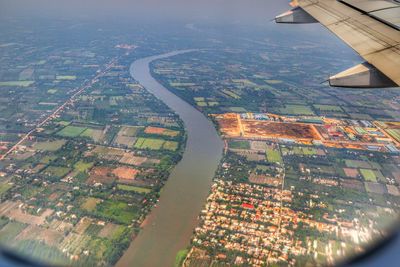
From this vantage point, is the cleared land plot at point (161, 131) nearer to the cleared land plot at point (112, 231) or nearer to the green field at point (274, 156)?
the green field at point (274, 156)

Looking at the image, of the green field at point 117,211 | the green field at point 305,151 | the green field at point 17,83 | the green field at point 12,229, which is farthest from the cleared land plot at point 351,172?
the green field at point 17,83

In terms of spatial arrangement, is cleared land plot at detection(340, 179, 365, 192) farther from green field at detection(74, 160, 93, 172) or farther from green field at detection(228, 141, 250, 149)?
green field at detection(74, 160, 93, 172)

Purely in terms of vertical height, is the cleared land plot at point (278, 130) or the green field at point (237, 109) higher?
the green field at point (237, 109)

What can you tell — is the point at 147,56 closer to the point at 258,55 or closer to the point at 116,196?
the point at 258,55

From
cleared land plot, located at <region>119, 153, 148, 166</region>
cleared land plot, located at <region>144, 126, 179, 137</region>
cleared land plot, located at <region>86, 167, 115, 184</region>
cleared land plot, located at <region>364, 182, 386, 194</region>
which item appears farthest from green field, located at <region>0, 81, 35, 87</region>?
cleared land plot, located at <region>364, 182, 386, 194</region>

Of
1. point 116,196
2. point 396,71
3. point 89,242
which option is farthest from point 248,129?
point 396,71

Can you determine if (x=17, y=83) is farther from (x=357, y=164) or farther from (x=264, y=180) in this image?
(x=357, y=164)
